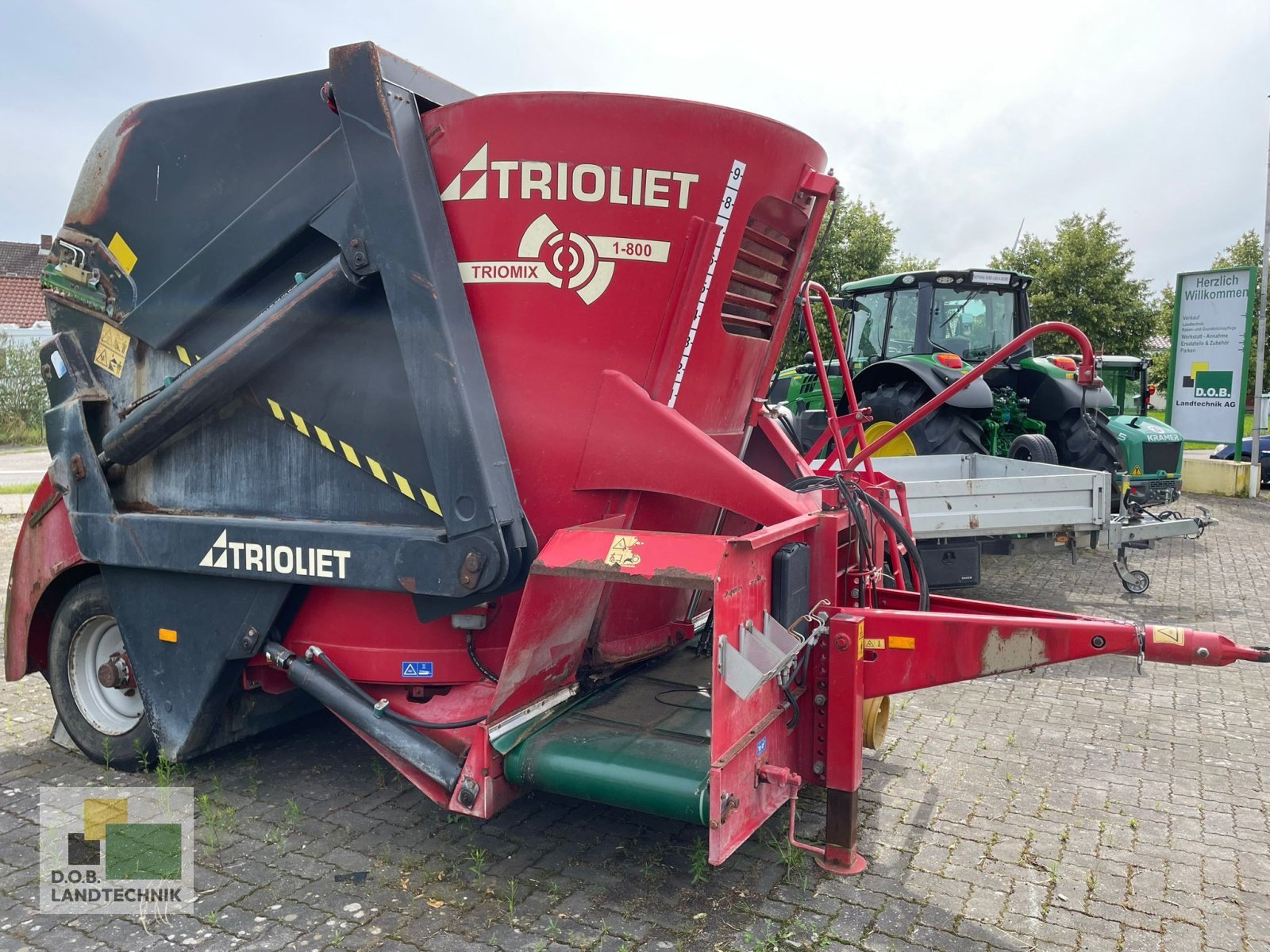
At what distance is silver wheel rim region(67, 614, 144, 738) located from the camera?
13.6 feet

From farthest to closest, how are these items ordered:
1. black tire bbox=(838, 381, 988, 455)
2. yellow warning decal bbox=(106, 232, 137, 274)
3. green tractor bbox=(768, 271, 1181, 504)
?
green tractor bbox=(768, 271, 1181, 504) → black tire bbox=(838, 381, 988, 455) → yellow warning decal bbox=(106, 232, 137, 274)

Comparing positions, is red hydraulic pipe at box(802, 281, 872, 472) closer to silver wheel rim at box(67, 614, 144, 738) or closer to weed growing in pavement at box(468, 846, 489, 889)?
weed growing in pavement at box(468, 846, 489, 889)

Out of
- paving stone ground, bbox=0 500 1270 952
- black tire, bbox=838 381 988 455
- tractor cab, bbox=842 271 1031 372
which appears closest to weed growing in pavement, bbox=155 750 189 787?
paving stone ground, bbox=0 500 1270 952

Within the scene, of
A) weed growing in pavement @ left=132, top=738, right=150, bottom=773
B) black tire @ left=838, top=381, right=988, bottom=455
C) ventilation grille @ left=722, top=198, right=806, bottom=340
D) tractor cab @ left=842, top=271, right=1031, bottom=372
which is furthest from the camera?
tractor cab @ left=842, top=271, right=1031, bottom=372

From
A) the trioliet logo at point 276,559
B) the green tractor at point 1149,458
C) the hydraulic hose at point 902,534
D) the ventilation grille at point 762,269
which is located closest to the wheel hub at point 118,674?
the trioliet logo at point 276,559

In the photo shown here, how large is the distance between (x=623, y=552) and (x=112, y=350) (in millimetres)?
2353

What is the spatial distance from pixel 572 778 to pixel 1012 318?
318 inches

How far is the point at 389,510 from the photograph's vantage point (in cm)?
335

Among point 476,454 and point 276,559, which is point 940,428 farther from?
point 276,559

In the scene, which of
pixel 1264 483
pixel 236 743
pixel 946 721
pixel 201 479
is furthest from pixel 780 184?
pixel 1264 483

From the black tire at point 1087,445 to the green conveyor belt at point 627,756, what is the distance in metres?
6.73

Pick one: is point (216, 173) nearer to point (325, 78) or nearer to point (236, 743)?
point (325, 78)

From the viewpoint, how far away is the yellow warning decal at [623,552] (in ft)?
9.25

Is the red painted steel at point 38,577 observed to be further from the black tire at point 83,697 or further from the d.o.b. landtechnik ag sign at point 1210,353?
the d.o.b. landtechnik ag sign at point 1210,353
